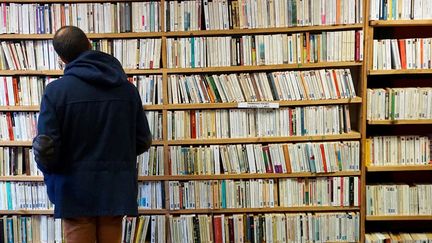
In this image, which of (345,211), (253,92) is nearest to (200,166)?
(253,92)

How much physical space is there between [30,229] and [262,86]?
5.79 ft

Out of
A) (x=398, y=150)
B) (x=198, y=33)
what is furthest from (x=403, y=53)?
(x=198, y=33)

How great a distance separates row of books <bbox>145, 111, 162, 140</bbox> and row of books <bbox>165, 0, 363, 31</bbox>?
0.57m

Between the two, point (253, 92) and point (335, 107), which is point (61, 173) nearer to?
point (253, 92)

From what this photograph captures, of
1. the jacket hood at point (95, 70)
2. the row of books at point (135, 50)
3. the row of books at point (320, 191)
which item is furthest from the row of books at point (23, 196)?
the row of books at point (320, 191)

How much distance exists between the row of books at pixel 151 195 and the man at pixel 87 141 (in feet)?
2.40

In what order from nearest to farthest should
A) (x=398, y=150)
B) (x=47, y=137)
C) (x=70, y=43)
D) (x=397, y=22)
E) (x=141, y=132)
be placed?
(x=47, y=137) < (x=70, y=43) < (x=141, y=132) < (x=397, y=22) < (x=398, y=150)

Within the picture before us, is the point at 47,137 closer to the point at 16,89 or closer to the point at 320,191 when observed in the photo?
the point at 16,89

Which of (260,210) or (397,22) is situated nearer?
(397,22)

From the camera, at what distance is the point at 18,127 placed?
3.01 meters

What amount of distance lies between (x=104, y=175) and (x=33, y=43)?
1.24m

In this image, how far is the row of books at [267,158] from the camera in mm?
2986

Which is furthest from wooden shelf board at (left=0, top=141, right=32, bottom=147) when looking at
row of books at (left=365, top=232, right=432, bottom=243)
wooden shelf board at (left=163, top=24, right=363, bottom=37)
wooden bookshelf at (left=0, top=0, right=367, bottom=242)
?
row of books at (left=365, top=232, right=432, bottom=243)

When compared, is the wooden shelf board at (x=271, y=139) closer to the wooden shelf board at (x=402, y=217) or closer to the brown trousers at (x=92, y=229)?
the wooden shelf board at (x=402, y=217)
